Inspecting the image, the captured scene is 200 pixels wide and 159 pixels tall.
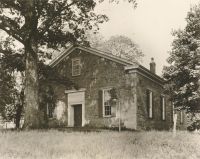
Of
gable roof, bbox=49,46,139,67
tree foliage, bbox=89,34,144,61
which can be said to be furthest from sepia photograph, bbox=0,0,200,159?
tree foliage, bbox=89,34,144,61

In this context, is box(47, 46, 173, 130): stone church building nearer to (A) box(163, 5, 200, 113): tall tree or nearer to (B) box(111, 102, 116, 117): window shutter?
(B) box(111, 102, 116, 117): window shutter

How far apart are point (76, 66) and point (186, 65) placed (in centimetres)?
700

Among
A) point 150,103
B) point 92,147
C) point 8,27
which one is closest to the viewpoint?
point 92,147

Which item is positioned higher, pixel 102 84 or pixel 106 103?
pixel 102 84

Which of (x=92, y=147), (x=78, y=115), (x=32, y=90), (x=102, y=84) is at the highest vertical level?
(x=102, y=84)

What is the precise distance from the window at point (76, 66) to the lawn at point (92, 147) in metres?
10.5

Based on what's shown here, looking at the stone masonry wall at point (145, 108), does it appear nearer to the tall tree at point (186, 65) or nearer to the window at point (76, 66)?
the tall tree at point (186, 65)

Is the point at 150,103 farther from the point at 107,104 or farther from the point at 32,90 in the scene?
the point at 32,90

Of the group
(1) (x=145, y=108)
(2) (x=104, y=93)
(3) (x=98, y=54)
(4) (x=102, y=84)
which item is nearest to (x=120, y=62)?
(3) (x=98, y=54)

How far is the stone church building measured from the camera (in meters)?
21.6

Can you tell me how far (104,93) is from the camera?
22578 millimetres

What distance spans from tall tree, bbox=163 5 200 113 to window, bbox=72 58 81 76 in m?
5.38

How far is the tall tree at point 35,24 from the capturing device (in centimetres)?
1708

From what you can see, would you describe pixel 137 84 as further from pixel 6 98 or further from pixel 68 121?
pixel 6 98
